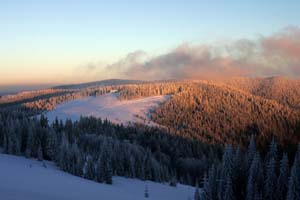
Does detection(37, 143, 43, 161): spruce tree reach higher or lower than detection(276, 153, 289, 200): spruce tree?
lower

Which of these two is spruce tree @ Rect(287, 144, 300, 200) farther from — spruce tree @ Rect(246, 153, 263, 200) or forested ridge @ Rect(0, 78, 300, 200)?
spruce tree @ Rect(246, 153, 263, 200)

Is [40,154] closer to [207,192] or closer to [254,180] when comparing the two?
[207,192]

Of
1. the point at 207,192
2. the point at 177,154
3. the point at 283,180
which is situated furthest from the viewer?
the point at 177,154

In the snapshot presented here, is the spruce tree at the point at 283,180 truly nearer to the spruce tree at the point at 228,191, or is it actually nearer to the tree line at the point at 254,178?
the tree line at the point at 254,178

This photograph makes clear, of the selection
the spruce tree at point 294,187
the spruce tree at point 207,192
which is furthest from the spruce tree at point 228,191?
the spruce tree at point 294,187

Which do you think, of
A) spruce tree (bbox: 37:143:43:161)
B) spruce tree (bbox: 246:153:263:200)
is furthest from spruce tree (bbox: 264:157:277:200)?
spruce tree (bbox: 37:143:43:161)

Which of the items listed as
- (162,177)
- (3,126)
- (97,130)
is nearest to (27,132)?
(3,126)

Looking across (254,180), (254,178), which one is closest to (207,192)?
(254,180)

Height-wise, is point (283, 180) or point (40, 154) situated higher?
point (283, 180)

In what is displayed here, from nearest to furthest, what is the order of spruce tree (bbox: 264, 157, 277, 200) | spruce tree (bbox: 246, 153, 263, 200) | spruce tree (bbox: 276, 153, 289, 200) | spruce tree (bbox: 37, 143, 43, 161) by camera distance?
spruce tree (bbox: 276, 153, 289, 200)
spruce tree (bbox: 264, 157, 277, 200)
spruce tree (bbox: 246, 153, 263, 200)
spruce tree (bbox: 37, 143, 43, 161)

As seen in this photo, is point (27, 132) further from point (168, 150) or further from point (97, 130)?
point (168, 150)

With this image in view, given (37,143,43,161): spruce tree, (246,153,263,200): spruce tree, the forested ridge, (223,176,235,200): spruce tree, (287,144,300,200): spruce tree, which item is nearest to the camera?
(287,144,300,200): spruce tree
